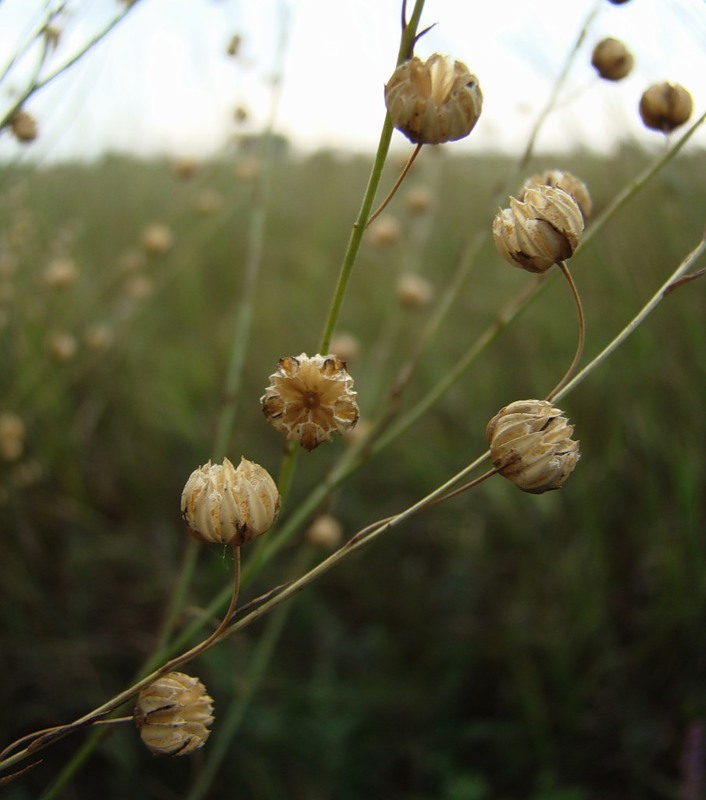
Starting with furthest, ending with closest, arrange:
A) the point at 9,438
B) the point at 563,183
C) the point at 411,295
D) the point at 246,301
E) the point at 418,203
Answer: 1. the point at 418,203
2. the point at 411,295
3. the point at 9,438
4. the point at 246,301
5. the point at 563,183

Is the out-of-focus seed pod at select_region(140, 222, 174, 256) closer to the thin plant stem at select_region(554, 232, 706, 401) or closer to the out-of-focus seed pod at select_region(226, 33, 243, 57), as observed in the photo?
the out-of-focus seed pod at select_region(226, 33, 243, 57)

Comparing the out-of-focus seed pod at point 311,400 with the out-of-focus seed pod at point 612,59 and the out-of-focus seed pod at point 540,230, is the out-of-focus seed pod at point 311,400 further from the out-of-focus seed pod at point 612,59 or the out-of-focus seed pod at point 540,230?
the out-of-focus seed pod at point 612,59

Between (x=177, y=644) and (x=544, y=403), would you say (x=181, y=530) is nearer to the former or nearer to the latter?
(x=177, y=644)

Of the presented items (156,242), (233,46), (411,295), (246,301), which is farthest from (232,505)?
(156,242)

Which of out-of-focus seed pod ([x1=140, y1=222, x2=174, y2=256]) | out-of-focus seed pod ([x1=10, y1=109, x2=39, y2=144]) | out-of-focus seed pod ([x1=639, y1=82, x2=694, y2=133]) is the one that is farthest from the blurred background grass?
out-of-focus seed pod ([x1=639, y1=82, x2=694, y2=133])

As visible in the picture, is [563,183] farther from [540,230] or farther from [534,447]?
[534,447]

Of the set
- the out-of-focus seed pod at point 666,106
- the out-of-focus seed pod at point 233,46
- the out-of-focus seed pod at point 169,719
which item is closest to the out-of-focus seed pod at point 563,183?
the out-of-focus seed pod at point 666,106
